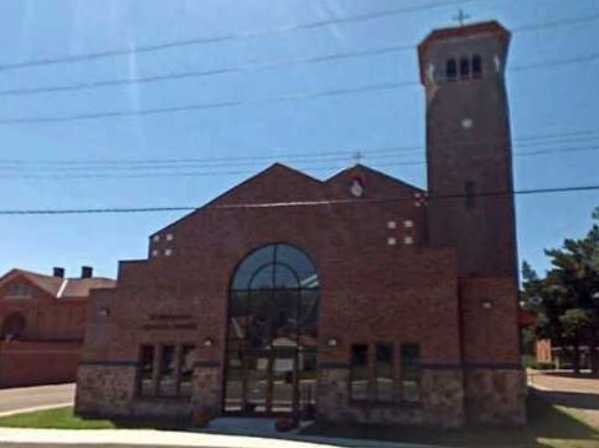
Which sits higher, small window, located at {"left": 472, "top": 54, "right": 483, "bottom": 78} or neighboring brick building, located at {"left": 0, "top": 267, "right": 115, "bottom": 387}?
small window, located at {"left": 472, "top": 54, "right": 483, "bottom": 78}

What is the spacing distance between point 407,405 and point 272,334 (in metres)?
5.01

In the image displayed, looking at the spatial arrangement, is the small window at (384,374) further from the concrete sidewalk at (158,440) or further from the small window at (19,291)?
the small window at (19,291)

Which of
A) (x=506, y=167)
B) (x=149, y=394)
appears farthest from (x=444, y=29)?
(x=149, y=394)

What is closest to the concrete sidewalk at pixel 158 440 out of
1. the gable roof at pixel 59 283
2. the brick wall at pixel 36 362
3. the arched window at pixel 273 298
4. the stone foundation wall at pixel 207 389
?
the stone foundation wall at pixel 207 389

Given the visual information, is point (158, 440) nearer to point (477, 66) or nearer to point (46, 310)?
point (477, 66)

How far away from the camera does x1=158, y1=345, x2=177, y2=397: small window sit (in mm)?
21641

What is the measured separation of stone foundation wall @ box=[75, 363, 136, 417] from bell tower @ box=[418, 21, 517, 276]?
12.7 metres

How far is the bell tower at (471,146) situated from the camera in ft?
78.4

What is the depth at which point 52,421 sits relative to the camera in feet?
65.2

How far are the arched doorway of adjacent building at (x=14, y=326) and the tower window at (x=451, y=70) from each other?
3823 centimetres

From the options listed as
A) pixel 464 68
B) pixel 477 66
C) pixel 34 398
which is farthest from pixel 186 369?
pixel 477 66

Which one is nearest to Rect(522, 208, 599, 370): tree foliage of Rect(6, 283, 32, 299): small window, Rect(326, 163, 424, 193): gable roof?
Rect(326, 163, 424, 193): gable roof

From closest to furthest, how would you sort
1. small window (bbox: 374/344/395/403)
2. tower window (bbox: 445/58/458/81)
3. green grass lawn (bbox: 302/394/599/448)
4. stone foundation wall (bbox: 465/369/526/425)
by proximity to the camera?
1. green grass lawn (bbox: 302/394/599/448)
2. stone foundation wall (bbox: 465/369/526/425)
3. small window (bbox: 374/344/395/403)
4. tower window (bbox: 445/58/458/81)

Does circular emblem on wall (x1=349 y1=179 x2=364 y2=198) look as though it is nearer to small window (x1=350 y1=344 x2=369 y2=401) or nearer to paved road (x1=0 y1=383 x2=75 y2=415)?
small window (x1=350 y1=344 x2=369 y2=401)
